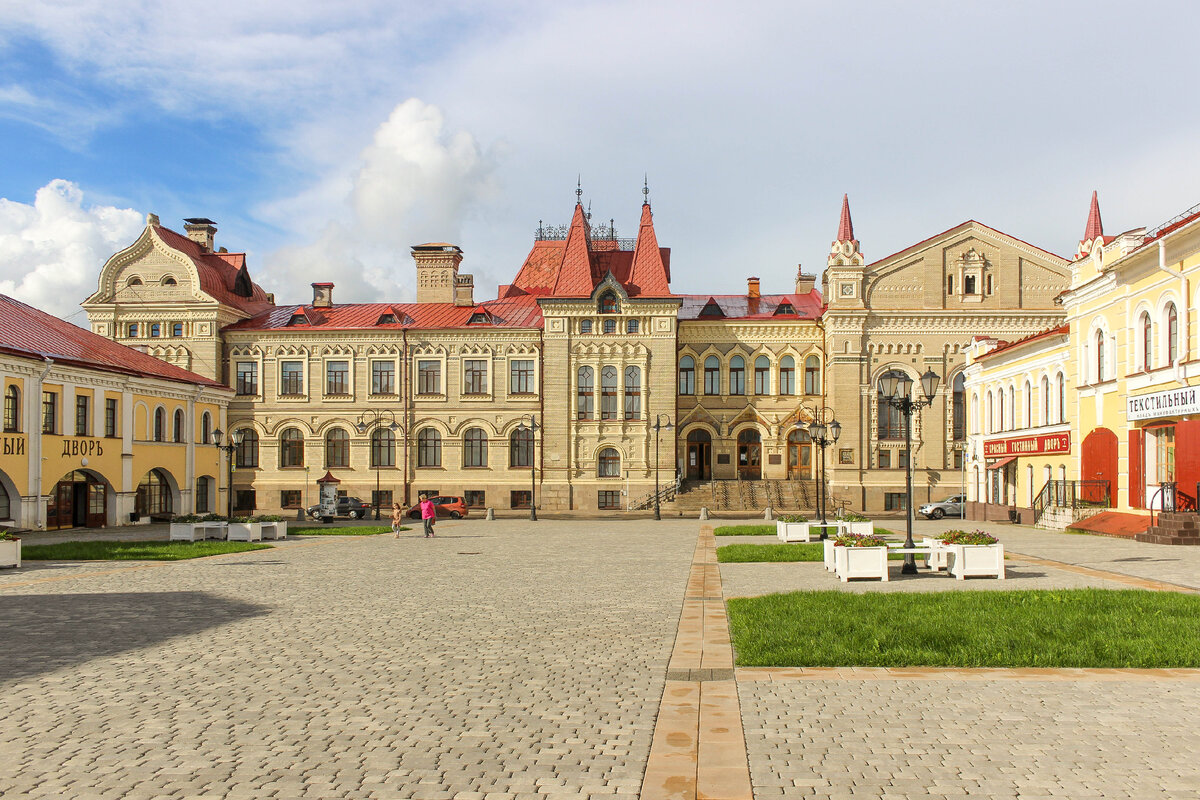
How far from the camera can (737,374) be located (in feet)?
183

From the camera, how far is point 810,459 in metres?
54.9

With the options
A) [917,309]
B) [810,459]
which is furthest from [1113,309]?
[810,459]

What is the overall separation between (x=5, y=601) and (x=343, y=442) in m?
40.3

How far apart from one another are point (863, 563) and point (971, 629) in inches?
254

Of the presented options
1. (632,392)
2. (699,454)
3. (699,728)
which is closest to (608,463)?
(632,392)

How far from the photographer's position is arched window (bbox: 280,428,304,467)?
55312 millimetres

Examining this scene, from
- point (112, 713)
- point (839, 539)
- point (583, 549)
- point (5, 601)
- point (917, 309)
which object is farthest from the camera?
point (917, 309)

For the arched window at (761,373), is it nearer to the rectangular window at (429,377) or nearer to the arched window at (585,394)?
the arched window at (585,394)

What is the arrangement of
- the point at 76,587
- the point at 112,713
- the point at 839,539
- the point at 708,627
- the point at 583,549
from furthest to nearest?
the point at 583,549 < the point at 839,539 < the point at 76,587 < the point at 708,627 < the point at 112,713

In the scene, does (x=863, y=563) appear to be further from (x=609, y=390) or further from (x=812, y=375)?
(x=812, y=375)

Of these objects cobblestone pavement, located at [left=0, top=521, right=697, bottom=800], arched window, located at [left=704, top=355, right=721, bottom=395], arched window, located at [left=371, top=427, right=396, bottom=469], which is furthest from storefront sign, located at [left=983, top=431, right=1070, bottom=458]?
arched window, located at [left=371, top=427, right=396, bottom=469]

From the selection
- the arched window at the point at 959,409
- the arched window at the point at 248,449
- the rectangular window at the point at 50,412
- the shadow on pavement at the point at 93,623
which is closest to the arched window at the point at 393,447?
the arched window at the point at 248,449

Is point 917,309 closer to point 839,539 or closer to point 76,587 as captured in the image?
point 839,539

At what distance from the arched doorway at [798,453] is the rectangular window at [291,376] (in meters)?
28.0
